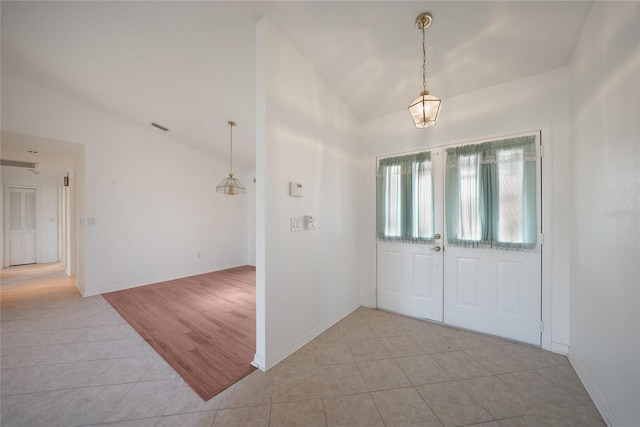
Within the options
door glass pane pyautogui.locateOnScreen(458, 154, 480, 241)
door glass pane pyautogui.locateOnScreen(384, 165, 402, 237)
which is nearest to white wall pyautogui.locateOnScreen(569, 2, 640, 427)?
door glass pane pyautogui.locateOnScreen(458, 154, 480, 241)

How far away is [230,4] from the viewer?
1.93 m

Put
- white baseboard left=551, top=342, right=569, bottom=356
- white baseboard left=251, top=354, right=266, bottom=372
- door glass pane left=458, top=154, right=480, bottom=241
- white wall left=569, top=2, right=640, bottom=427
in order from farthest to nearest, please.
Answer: door glass pane left=458, top=154, right=480, bottom=241 < white baseboard left=551, top=342, right=569, bottom=356 < white baseboard left=251, top=354, right=266, bottom=372 < white wall left=569, top=2, right=640, bottom=427

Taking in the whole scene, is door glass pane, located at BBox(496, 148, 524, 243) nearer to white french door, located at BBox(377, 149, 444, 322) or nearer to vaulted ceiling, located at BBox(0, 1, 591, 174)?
white french door, located at BBox(377, 149, 444, 322)

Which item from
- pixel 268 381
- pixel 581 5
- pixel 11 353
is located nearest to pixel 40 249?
pixel 11 353

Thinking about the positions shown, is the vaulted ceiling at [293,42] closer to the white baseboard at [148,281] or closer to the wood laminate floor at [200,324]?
the wood laminate floor at [200,324]

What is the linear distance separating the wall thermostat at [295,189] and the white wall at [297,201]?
0.15 feet

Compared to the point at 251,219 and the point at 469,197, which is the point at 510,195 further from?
the point at 251,219

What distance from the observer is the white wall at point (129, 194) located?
3.46 metres

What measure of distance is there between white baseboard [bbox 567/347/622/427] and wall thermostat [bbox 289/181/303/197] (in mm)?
2620

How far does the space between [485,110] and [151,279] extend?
6.25 meters

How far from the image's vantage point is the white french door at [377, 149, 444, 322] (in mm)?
2828

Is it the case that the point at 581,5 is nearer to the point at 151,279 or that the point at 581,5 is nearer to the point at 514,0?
the point at 514,0

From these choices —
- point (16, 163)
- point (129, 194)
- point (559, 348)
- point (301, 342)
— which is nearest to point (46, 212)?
point (16, 163)

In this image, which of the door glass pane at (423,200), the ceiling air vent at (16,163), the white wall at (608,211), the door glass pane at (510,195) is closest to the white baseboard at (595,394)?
the white wall at (608,211)
